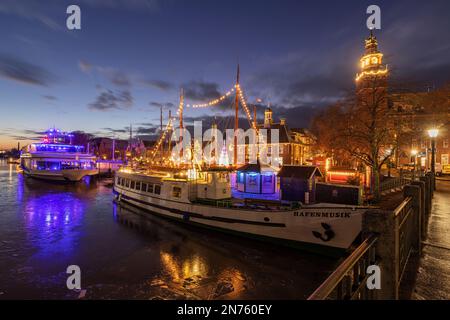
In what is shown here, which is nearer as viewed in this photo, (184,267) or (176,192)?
(184,267)

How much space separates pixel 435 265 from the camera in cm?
687

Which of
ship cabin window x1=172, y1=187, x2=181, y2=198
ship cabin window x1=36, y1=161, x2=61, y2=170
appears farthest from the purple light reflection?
ship cabin window x1=36, y1=161, x2=61, y2=170

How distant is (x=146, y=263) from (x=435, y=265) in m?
13.0

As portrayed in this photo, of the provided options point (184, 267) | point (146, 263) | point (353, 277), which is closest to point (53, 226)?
point (146, 263)

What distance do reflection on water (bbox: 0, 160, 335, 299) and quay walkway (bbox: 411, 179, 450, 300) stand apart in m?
5.26

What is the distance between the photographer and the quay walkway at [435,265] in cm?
547

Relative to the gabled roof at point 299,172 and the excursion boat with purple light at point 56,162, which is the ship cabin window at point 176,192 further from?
the excursion boat with purple light at point 56,162

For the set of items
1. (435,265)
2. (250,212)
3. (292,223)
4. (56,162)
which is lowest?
(292,223)

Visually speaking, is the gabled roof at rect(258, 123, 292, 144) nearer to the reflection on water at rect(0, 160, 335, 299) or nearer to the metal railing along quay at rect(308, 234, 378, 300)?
the reflection on water at rect(0, 160, 335, 299)

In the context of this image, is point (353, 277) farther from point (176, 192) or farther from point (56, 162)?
point (56, 162)

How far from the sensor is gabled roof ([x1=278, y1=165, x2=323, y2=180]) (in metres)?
22.4

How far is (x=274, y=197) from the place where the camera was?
1054 inches
